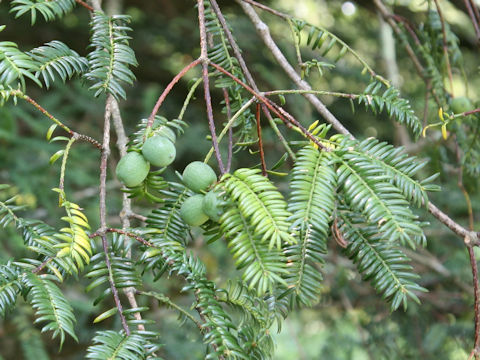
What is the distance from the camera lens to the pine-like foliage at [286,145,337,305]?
667mm

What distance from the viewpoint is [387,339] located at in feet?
7.45

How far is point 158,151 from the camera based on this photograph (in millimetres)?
728

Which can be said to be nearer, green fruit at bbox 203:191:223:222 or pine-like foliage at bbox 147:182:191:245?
green fruit at bbox 203:191:223:222

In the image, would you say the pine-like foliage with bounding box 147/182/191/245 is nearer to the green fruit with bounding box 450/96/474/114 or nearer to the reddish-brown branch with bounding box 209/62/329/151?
the reddish-brown branch with bounding box 209/62/329/151

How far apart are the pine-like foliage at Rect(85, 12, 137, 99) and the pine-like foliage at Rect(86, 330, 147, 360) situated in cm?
43

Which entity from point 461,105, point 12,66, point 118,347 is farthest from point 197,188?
point 461,105

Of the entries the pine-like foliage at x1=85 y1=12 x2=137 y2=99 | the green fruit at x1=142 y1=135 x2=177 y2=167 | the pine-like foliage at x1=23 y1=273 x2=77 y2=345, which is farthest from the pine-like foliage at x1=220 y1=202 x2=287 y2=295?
the pine-like foliage at x1=85 y1=12 x2=137 y2=99

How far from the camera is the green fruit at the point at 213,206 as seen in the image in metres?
0.68

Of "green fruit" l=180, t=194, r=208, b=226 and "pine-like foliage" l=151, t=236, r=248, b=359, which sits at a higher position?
"green fruit" l=180, t=194, r=208, b=226

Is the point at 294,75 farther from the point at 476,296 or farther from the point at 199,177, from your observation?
the point at 476,296

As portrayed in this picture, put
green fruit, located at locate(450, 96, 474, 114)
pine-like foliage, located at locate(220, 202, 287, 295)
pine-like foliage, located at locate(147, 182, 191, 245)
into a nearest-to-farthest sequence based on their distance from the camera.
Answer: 1. pine-like foliage, located at locate(220, 202, 287, 295)
2. pine-like foliage, located at locate(147, 182, 191, 245)
3. green fruit, located at locate(450, 96, 474, 114)

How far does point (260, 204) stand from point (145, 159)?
0.21 metres

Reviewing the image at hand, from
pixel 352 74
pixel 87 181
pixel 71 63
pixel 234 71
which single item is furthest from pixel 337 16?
pixel 71 63

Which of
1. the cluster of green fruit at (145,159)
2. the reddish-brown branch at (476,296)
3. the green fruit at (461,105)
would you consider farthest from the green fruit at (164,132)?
the green fruit at (461,105)
